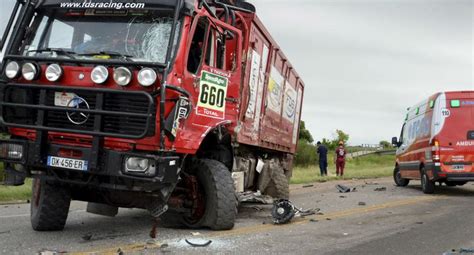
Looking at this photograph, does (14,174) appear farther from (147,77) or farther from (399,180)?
(399,180)

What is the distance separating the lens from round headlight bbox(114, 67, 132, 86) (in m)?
5.54

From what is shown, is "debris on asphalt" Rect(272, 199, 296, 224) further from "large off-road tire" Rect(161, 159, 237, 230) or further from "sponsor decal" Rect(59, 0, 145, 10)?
"sponsor decal" Rect(59, 0, 145, 10)

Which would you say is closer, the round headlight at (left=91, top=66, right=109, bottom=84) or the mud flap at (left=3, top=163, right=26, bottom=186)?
the round headlight at (left=91, top=66, right=109, bottom=84)

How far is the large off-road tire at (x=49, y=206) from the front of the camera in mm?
6449

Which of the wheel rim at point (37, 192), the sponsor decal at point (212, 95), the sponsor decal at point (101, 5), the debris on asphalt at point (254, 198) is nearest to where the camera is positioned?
the sponsor decal at point (101, 5)

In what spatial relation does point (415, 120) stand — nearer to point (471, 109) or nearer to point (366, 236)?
point (471, 109)

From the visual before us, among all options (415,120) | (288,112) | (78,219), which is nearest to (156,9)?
(78,219)

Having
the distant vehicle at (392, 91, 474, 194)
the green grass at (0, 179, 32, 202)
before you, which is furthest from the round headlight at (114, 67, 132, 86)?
the distant vehicle at (392, 91, 474, 194)

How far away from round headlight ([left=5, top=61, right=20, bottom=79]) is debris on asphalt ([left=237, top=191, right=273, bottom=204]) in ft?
16.2

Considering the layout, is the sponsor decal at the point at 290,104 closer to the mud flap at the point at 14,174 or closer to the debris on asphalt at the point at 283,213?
the debris on asphalt at the point at 283,213

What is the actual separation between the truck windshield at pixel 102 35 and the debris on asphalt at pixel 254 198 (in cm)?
445

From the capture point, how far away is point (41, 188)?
652 cm

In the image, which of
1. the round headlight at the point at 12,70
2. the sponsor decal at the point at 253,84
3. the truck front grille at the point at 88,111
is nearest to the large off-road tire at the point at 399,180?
the sponsor decal at the point at 253,84

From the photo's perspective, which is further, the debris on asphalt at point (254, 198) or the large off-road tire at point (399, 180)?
the large off-road tire at point (399, 180)
